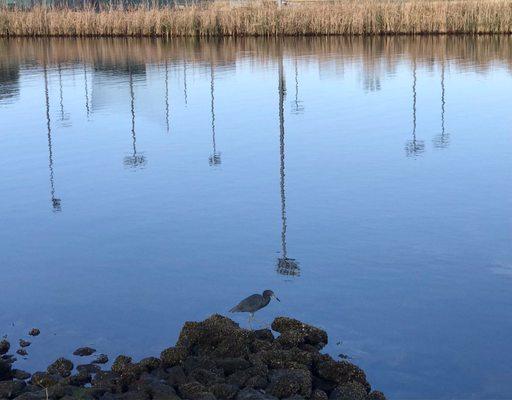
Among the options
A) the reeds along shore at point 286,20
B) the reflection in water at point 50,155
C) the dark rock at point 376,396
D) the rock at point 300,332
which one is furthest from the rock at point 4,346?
the reeds along shore at point 286,20

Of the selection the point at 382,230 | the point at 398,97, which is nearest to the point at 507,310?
the point at 382,230

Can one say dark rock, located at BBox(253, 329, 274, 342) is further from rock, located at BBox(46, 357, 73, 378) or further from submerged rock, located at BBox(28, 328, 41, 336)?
submerged rock, located at BBox(28, 328, 41, 336)

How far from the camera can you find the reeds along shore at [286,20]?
34938 mm

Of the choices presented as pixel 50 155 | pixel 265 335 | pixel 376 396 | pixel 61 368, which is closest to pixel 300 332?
pixel 265 335

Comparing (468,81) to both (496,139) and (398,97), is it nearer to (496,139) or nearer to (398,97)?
(398,97)

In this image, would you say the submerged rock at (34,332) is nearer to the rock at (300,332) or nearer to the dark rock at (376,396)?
the rock at (300,332)

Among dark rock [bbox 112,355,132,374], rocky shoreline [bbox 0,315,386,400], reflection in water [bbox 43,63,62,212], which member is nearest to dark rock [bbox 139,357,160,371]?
rocky shoreline [bbox 0,315,386,400]

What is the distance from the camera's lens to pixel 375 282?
866 centimetres

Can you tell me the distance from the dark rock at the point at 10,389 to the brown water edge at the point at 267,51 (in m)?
18.3

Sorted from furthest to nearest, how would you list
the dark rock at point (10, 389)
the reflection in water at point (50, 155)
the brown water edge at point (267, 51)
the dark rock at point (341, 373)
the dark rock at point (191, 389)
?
the brown water edge at point (267, 51), the reflection in water at point (50, 155), the dark rock at point (341, 373), the dark rock at point (10, 389), the dark rock at point (191, 389)

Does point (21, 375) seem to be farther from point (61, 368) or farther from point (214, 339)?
point (214, 339)

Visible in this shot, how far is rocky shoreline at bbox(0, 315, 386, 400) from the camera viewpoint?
6188mm

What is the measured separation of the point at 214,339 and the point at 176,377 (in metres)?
0.66

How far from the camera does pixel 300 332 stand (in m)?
7.18
